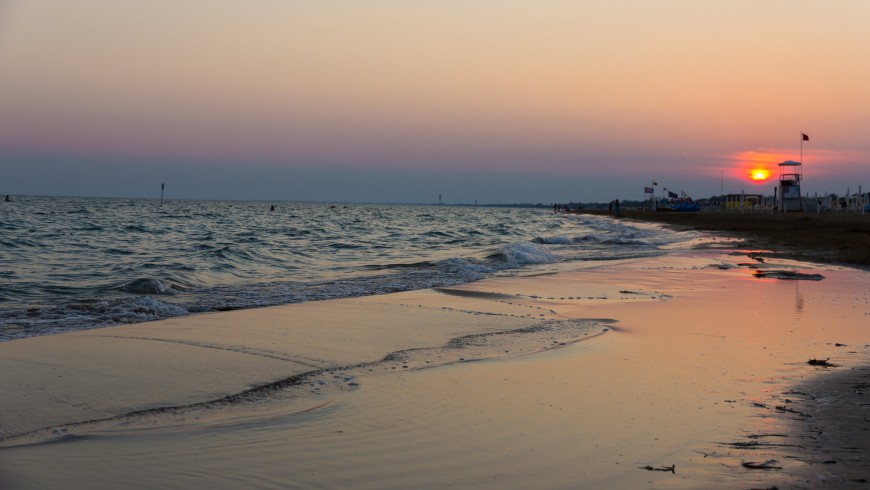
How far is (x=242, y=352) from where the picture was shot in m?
6.79

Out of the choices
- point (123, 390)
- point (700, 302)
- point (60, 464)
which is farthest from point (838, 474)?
point (700, 302)

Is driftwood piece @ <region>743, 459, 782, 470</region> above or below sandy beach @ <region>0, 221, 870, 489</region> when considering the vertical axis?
above

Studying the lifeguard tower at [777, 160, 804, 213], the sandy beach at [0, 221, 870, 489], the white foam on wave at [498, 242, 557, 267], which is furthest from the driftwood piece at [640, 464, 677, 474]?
the lifeguard tower at [777, 160, 804, 213]

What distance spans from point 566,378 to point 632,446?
1.77m

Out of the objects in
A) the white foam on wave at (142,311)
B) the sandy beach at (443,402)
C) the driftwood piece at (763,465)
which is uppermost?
the driftwood piece at (763,465)

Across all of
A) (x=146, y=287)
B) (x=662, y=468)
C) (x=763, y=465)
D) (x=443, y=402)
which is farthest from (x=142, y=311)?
(x=763, y=465)

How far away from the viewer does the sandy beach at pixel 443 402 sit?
3654 millimetres

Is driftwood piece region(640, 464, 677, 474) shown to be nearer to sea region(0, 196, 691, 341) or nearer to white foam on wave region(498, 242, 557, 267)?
sea region(0, 196, 691, 341)

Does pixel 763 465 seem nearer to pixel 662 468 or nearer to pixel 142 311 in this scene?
pixel 662 468

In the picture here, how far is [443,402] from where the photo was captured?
5023 millimetres

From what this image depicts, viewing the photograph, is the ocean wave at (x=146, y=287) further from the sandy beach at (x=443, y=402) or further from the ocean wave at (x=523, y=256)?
the ocean wave at (x=523, y=256)

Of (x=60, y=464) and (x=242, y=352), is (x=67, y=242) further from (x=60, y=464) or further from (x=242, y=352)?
(x=60, y=464)

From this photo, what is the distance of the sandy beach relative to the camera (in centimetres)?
365

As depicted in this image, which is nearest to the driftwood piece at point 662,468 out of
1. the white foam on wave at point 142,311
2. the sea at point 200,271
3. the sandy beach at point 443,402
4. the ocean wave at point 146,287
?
the sandy beach at point 443,402
